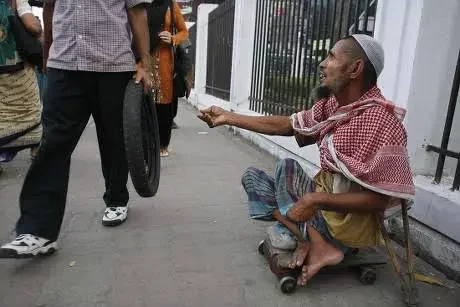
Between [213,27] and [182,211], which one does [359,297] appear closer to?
[182,211]

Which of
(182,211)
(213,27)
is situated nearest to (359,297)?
(182,211)

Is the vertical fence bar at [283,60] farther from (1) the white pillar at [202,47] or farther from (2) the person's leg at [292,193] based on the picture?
(1) the white pillar at [202,47]

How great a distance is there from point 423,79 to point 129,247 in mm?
2071

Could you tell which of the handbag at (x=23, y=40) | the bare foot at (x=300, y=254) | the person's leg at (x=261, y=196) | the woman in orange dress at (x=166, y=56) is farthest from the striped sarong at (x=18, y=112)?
the bare foot at (x=300, y=254)

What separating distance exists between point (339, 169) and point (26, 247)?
63.6 inches

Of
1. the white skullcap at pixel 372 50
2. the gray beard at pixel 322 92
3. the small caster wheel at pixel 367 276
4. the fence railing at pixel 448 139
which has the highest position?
the white skullcap at pixel 372 50

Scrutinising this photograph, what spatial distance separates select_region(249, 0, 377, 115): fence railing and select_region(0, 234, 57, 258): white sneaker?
266 cm

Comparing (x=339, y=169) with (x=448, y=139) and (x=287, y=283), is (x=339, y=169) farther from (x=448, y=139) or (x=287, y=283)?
(x=448, y=139)

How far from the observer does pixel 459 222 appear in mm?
2387

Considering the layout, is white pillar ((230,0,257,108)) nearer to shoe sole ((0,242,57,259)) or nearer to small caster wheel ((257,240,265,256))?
small caster wheel ((257,240,265,256))

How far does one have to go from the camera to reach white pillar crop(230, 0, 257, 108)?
632 cm

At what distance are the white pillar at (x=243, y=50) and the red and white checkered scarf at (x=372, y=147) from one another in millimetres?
4458

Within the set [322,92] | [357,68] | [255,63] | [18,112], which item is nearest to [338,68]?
[357,68]

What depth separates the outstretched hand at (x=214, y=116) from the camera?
7.57ft
